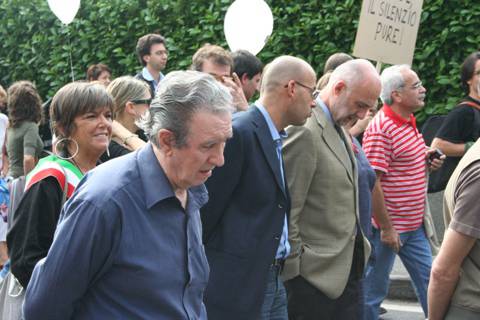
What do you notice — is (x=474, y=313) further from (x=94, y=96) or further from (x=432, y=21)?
(x=432, y=21)

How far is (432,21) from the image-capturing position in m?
10.0

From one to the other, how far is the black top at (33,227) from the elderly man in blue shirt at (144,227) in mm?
789

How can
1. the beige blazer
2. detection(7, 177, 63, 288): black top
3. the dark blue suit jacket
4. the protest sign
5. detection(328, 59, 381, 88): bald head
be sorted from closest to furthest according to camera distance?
detection(7, 177, 63, 288): black top < the dark blue suit jacket < the beige blazer < detection(328, 59, 381, 88): bald head < the protest sign

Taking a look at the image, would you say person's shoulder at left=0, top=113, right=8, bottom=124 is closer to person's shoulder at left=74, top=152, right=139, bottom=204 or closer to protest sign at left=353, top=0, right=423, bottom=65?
protest sign at left=353, top=0, right=423, bottom=65

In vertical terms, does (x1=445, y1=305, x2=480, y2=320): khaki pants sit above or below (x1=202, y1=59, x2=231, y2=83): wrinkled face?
below

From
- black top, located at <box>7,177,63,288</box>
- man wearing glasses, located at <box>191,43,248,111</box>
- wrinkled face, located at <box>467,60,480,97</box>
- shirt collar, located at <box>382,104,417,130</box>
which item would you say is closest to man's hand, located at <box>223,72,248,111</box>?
man wearing glasses, located at <box>191,43,248,111</box>

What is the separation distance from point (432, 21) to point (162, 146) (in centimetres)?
768

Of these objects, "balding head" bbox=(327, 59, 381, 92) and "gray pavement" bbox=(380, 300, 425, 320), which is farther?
"gray pavement" bbox=(380, 300, 425, 320)

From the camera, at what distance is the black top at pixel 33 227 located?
358cm

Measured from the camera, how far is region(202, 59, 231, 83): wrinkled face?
224 inches

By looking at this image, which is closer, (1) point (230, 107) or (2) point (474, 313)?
(1) point (230, 107)

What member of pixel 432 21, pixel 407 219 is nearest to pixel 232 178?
pixel 407 219

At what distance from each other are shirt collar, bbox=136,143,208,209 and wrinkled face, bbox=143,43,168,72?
606 cm

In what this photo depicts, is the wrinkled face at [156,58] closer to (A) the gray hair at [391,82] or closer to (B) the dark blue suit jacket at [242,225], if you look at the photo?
(A) the gray hair at [391,82]
